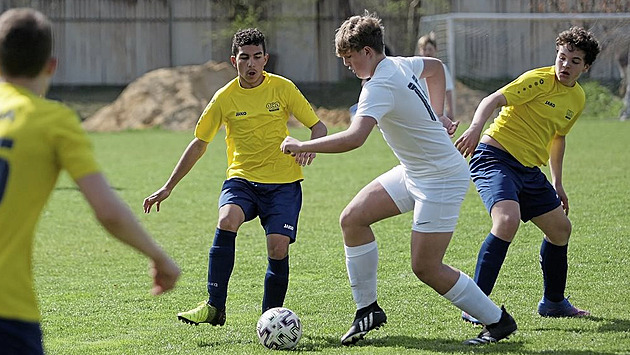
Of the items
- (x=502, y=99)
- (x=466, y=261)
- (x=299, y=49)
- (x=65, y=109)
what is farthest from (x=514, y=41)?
(x=65, y=109)

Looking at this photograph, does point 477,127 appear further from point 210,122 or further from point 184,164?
point 184,164

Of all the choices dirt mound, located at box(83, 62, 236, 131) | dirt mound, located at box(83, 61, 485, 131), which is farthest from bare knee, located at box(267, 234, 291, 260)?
dirt mound, located at box(83, 62, 236, 131)

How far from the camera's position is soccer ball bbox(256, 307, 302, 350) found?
5.46m

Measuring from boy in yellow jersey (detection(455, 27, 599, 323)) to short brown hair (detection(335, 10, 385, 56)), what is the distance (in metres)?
1.02

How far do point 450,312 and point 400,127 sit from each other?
1.71m

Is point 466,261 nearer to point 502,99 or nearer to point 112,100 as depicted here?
point 502,99

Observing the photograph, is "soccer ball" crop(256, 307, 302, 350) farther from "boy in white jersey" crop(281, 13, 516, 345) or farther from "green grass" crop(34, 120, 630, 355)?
"boy in white jersey" crop(281, 13, 516, 345)

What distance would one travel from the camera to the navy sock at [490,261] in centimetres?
589

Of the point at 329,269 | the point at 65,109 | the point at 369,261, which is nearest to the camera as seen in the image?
the point at 65,109

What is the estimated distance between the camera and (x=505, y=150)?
6289 mm

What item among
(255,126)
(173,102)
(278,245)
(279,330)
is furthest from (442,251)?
(173,102)

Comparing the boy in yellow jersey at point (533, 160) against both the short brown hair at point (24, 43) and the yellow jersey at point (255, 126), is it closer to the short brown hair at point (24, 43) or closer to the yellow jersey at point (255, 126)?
the yellow jersey at point (255, 126)

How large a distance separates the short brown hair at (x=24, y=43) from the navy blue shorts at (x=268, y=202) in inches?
116

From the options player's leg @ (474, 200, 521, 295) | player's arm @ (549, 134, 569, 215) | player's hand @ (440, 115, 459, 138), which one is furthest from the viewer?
player's arm @ (549, 134, 569, 215)
